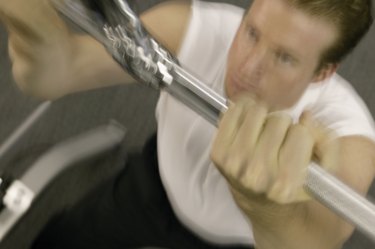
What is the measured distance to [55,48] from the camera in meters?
0.58

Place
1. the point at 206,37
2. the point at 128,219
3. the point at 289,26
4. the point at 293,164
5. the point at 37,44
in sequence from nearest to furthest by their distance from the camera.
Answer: the point at 293,164 → the point at 37,44 → the point at 289,26 → the point at 206,37 → the point at 128,219

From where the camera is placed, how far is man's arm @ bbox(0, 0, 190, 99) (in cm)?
50

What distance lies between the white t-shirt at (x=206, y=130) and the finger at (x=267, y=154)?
1.16 ft

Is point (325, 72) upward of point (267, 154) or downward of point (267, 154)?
downward

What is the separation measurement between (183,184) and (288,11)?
305 millimetres

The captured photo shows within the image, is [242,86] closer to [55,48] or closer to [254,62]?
[254,62]

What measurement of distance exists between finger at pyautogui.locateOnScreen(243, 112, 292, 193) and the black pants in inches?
17.4

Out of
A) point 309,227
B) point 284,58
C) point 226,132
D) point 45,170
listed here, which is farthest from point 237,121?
point 45,170

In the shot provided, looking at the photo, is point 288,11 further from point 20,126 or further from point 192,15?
point 20,126

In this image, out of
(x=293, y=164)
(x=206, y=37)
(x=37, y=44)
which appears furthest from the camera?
(x=206, y=37)

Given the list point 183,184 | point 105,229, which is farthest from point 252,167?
point 105,229

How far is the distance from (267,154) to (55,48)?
0.86ft

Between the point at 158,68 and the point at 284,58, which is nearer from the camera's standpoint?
the point at 158,68

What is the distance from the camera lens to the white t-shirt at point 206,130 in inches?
31.9
